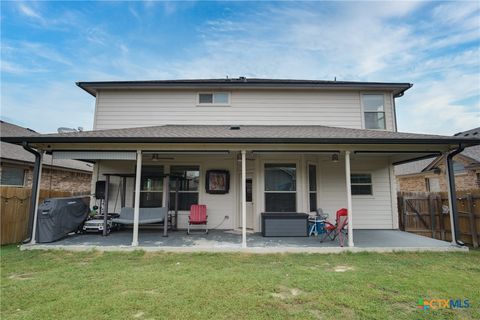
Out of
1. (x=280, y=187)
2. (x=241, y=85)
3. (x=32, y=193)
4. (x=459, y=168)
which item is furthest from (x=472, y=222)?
(x=32, y=193)

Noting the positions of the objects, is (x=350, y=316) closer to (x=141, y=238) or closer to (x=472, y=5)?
(x=141, y=238)

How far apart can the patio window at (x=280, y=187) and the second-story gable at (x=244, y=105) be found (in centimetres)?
192

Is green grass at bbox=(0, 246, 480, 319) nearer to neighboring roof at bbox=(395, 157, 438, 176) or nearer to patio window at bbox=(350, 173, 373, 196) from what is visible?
patio window at bbox=(350, 173, 373, 196)

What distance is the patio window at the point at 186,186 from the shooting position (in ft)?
27.3

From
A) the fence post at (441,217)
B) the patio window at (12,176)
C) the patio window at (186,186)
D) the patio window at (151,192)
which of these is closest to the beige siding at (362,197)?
the fence post at (441,217)

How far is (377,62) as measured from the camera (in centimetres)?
1173

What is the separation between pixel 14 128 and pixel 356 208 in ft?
60.2

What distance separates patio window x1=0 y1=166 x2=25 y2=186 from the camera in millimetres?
9593

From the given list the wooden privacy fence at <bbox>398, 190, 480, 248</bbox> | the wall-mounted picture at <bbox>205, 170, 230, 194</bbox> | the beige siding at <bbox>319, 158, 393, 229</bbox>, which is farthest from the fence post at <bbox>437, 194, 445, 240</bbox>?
the wall-mounted picture at <bbox>205, 170, 230, 194</bbox>

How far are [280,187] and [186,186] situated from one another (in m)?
3.31

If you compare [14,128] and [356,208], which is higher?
[14,128]

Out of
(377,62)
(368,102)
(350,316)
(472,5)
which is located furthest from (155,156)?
(472,5)

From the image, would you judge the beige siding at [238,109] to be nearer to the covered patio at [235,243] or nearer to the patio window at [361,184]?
the patio window at [361,184]

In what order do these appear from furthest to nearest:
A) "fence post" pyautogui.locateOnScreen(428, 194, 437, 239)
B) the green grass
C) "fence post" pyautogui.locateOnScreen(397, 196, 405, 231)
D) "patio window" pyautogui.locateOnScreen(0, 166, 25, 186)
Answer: "patio window" pyautogui.locateOnScreen(0, 166, 25, 186) → "fence post" pyautogui.locateOnScreen(397, 196, 405, 231) → "fence post" pyautogui.locateOnScreen(428, 194, 437, 239) → the green grass
